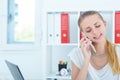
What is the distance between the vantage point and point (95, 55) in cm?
158

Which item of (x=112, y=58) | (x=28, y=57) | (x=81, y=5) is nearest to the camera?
(x=112, y=58)

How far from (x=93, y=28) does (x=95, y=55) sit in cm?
20

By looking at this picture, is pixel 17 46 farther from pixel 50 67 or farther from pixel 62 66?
pixel 62 66

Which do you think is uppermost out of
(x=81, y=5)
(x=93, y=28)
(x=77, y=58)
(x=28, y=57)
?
(x=81, y=5)

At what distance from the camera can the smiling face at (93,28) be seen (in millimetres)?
1499

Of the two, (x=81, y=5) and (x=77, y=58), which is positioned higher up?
(x=81, y=5)

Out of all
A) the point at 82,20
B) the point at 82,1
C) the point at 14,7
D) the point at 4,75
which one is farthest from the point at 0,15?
the point at 82,20

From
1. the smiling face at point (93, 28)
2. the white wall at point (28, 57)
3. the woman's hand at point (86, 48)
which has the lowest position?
the white wall at point (28, 57)

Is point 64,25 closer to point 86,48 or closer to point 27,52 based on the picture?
point 27,52

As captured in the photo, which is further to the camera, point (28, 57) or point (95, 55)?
point (28, 57)

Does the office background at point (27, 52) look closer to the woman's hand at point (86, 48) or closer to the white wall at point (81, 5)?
the white wall at point (81, 5)

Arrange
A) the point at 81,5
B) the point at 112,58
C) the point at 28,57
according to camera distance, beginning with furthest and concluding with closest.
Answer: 1. the point at 28,57
2. the point at 81,5
3. the point at 112,58

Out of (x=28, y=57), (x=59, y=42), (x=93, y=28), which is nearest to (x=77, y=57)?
(x=93, y=28)

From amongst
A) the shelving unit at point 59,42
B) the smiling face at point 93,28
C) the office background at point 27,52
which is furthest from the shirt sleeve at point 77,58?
the office background at point 27,52
